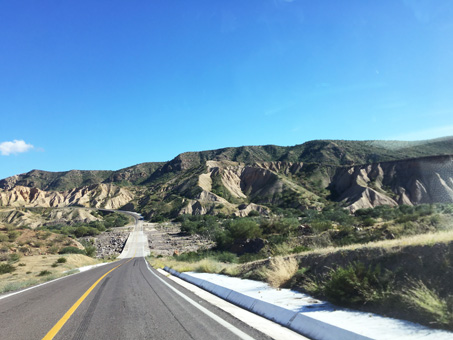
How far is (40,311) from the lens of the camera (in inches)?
297

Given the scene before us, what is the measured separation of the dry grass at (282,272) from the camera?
8570mm

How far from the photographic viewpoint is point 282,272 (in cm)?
867

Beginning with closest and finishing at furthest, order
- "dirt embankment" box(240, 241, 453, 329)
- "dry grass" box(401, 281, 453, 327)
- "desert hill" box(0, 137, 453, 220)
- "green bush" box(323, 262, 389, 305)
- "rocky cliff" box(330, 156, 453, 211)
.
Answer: "dry grass" box(401, 281, 453, 327)
"dirt embankment" box(240, 241, 453, 329)
"green bush" box(323, 262, 389, 305)
"rocky cliff" box(330, 156, 453, 211)
"desert hill" box(0, 137, 453, 220)

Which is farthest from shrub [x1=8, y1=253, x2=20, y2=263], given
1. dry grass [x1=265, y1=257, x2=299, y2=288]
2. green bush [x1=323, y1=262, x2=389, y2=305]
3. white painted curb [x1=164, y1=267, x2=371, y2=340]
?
green bush [x1=323, y1=262, x2=389, y2=305]

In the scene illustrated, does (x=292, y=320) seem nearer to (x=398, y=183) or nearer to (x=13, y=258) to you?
(x=13, y=258)

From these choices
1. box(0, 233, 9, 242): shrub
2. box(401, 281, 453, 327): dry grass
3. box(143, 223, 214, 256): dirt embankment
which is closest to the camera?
box(401, 281, 453, 327): dry grass

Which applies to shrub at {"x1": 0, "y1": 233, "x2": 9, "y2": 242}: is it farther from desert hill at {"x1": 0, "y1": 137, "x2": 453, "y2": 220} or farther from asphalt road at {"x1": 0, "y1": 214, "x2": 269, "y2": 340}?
desert hill at {"x1": 0, "y1": 137, "x2": 453, "y2": 220}

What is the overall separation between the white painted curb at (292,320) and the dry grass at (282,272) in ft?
4.04

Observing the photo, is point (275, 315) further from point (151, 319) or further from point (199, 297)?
point (199, 297)

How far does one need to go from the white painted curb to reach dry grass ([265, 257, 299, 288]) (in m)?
1.23

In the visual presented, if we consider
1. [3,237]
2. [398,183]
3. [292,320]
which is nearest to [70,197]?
[3,237]

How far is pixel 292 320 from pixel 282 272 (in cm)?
327

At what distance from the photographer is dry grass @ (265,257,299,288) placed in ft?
28.1

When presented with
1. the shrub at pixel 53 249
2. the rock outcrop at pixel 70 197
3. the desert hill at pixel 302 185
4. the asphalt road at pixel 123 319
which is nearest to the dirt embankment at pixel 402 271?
the asphalt road at pixel 123 319
